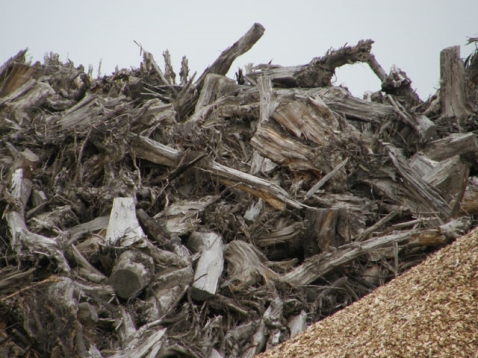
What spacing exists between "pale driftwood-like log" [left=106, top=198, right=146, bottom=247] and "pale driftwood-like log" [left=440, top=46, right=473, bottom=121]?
5.73 m

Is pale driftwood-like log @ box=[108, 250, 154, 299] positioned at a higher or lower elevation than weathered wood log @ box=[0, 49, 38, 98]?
lower

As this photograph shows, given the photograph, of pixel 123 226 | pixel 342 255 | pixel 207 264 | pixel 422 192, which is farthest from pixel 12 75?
pixel 422 192

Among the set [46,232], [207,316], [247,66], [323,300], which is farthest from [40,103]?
[323,300]

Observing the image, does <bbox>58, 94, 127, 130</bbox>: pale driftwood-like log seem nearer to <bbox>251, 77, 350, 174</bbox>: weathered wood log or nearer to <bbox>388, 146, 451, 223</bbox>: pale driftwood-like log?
<bbox>251, 77, 350, 174</bbox>: weathered wood log

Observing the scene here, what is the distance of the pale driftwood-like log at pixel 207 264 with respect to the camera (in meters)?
5.12

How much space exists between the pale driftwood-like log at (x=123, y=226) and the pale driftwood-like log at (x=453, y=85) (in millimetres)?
5726

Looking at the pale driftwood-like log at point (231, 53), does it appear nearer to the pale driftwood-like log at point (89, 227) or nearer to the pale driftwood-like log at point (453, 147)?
the pale driftwood-like log at point (453, 147)

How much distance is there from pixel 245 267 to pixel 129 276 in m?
1.39

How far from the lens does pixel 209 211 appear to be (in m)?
6.38

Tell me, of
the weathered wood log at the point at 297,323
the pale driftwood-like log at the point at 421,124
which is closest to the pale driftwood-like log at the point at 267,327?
the weathered wood log at the point at 297,323

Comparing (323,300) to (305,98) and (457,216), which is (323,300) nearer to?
(457,216)

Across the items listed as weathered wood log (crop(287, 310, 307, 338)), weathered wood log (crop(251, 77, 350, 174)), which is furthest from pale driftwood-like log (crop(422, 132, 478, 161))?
weathered wood log (crop(287, 310, 307, 338))

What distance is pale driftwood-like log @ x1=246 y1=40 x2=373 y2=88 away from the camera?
948 centimetres

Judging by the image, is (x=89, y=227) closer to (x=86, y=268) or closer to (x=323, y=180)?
(x=86, y=268)
